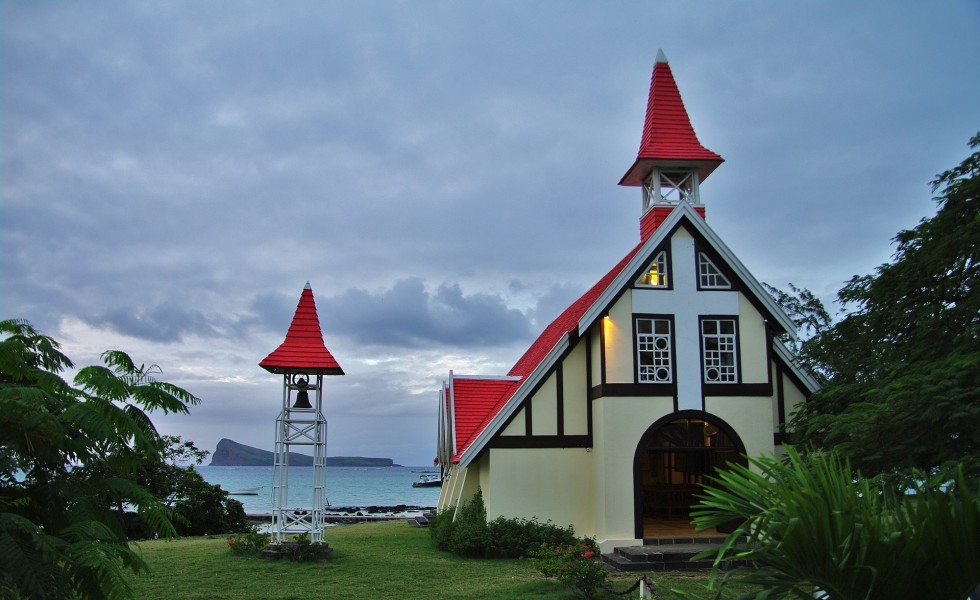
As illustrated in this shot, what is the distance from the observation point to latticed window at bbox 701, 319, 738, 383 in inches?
710

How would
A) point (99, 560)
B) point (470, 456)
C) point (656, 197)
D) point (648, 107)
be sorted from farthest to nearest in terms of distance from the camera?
point (648, 107), point (656, 197), point (470, 456), point (99, 560)

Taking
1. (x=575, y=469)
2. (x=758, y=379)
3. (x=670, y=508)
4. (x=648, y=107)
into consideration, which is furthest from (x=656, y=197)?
(x=670, y=508)

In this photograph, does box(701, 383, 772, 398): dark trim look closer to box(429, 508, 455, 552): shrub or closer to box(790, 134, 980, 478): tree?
box(790, 134, 980, 478): tree

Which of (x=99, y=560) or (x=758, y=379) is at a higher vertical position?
(x=758, y=379)

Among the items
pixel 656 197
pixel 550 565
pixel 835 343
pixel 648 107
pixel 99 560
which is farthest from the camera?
pixel 648 107

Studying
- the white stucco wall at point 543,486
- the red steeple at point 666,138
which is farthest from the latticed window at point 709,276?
the white stucco wall at point 543,486

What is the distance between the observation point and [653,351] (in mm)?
18031

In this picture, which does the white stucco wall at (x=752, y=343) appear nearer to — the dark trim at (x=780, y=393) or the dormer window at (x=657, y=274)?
the dark trim at (x=780, y=393)

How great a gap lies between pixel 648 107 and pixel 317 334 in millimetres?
11238

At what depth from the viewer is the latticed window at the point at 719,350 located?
18031 millimetres

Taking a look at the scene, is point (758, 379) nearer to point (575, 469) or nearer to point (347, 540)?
point (575, 469)

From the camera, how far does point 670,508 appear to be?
71.7 ft

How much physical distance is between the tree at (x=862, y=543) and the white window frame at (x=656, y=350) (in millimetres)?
13065

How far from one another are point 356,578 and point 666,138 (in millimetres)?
13400
